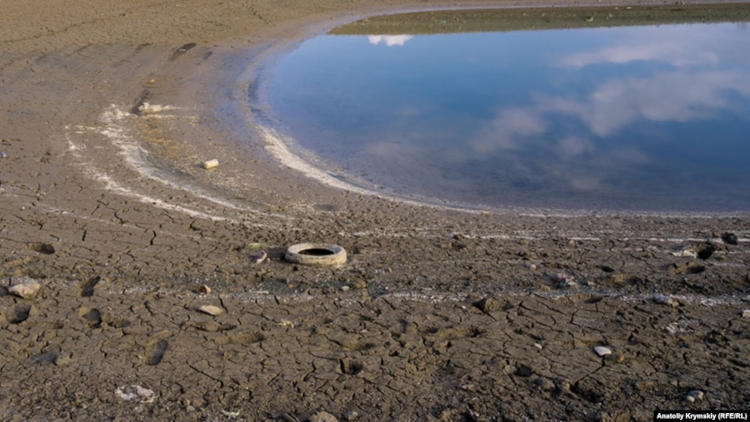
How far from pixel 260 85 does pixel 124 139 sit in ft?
20.8

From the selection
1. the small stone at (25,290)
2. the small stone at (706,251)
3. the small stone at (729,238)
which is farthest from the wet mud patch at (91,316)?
the small stone at (729,238)

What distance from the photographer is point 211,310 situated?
6.54 m

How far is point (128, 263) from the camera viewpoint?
755 cm

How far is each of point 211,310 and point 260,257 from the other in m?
1.32

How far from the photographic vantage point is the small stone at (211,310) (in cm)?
652

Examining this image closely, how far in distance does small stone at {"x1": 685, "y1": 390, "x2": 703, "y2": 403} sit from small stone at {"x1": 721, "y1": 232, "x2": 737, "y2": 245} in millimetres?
3738

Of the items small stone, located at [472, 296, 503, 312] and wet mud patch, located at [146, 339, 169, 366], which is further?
small stone, located at [472, 296, 503, 312]

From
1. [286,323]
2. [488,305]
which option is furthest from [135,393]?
[488,305]

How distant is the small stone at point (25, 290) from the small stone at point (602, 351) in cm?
469

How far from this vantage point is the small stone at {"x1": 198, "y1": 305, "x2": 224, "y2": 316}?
6.52m

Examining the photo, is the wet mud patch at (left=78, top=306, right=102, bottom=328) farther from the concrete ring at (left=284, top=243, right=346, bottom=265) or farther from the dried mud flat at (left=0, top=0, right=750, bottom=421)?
the concrete ring at (left=284, top=243, right=346, bottom=265)

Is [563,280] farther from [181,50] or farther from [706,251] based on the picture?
[181,50]

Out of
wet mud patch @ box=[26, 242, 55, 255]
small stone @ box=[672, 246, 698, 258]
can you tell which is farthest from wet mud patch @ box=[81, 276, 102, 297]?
small stone @ box=[672, 246, 698, 258]

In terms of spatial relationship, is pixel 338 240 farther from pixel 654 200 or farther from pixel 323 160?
pixel 654 200
